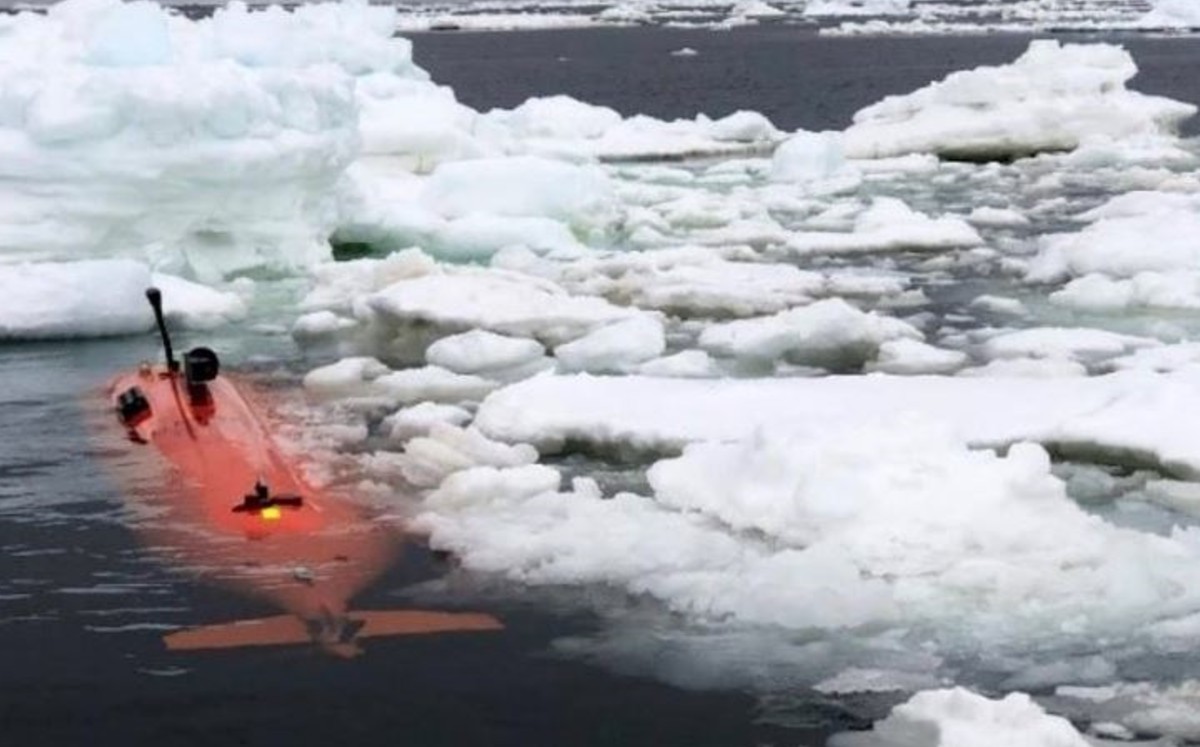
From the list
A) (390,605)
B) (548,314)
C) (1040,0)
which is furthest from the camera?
(1040,0)

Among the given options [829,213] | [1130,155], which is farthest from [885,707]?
[1130,155]

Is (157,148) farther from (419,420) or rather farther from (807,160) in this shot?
(807,160)

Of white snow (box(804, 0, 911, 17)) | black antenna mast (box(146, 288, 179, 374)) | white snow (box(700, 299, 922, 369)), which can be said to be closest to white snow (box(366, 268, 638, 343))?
white snow (box(700, 299, 922, 369))

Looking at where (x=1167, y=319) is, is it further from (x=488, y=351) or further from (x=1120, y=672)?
(x=1120, y=672)

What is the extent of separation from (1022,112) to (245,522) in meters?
22.2

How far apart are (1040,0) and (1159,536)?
103304 millimetres

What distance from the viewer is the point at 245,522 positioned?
31.8 feet

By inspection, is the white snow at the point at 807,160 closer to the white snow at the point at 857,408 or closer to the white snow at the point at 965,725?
the white snow at the point at 857,408

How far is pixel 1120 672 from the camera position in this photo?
7.47 m

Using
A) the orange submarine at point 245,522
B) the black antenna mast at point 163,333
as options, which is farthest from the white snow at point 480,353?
the black antenna mast at point 163,333

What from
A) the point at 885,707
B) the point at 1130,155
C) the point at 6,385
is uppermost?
the point at 1130,155

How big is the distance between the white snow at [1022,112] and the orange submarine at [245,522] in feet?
63.4

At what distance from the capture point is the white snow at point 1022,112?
29344mm

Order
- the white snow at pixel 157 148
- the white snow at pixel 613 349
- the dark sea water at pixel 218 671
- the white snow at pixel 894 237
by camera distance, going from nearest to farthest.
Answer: the dark sea water at pixel 218 671
the white snow at pixel 613 349
the white snow at pixel 157 148
the white snow at pixel 894 237
